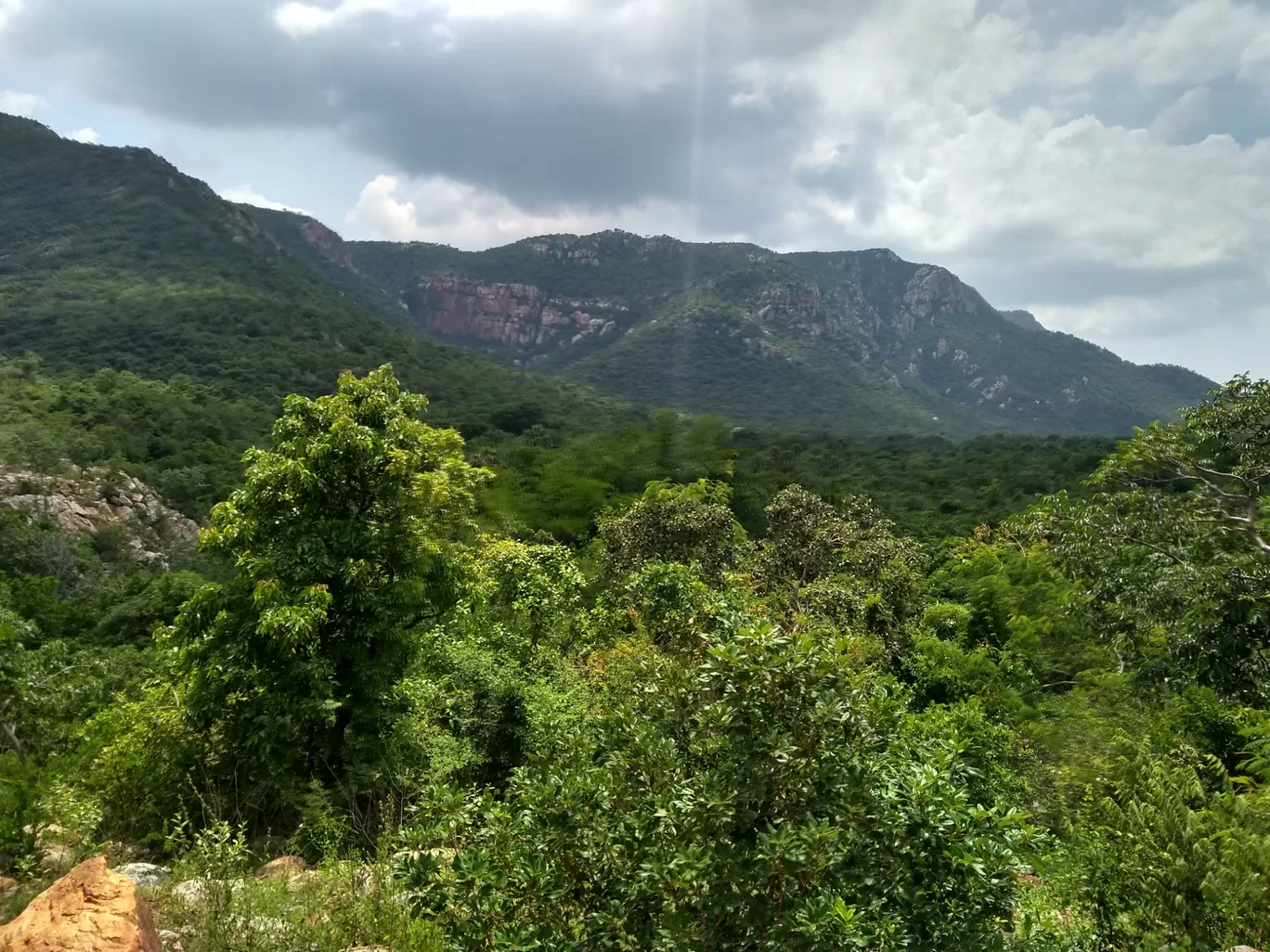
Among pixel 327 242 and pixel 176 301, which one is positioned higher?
pixel 327 242

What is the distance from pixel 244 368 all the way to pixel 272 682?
77.5 m

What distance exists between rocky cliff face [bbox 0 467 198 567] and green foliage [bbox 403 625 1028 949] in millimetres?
40614

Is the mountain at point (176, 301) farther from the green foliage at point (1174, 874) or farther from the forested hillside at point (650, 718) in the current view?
the green foliage at point (1174, 874)

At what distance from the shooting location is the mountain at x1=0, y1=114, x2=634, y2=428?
7600cm

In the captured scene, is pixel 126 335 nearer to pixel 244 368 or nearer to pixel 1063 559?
pixel 244 368

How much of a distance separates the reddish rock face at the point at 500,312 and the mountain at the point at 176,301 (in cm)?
5715

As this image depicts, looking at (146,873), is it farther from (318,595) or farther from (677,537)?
(677,537)

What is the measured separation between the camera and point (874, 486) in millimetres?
54156

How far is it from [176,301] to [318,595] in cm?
9868

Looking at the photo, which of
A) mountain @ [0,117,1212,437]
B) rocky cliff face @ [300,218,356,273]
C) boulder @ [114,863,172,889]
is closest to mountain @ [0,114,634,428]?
mountain @ [0,117,1212,437]

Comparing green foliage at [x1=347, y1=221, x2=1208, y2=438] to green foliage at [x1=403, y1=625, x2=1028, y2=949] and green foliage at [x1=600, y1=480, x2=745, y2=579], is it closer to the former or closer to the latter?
green foliage at [x1=600, y1=480, x2=745, y2=579]

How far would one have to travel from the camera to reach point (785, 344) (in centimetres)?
14212

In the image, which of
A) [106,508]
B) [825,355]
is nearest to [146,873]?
[106,508]

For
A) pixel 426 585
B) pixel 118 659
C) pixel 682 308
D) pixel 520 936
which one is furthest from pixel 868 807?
pixel 682 308
